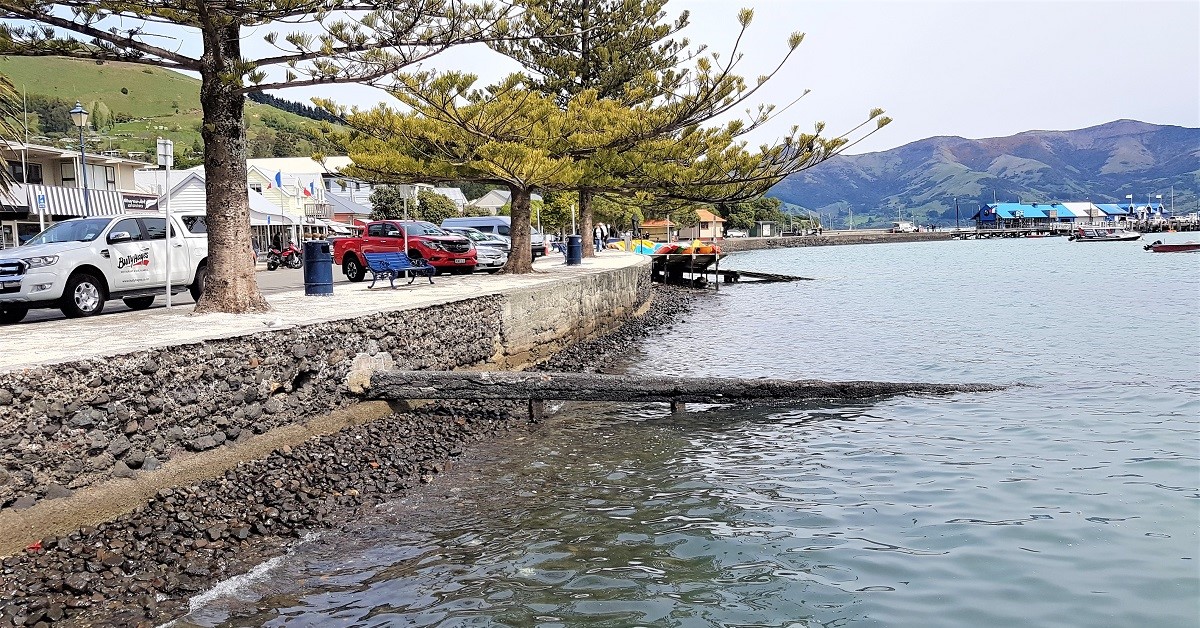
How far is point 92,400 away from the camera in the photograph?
21.2 feet

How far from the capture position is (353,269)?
2155 cm

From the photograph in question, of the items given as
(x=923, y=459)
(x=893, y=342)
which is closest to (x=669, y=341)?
(x=893, y=342)

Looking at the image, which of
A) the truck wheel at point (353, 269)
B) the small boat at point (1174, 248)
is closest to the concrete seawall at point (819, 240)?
the small boat at point (1174, 248)

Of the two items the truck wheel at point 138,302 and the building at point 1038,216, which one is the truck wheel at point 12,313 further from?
the building at point 1038,216

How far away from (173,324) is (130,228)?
4047 mm

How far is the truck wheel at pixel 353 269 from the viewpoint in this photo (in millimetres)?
21234

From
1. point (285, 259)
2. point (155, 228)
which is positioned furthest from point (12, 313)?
point (285, 259)

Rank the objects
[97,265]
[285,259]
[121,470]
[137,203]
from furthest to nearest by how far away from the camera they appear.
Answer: [137,203]
[285,259]
[97,265]
[121,470]

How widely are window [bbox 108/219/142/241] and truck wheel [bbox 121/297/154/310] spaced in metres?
1.29

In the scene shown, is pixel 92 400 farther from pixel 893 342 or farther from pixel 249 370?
pixel 893 342

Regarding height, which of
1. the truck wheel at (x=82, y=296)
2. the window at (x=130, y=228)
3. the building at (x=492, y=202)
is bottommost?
the truck wheel at (x=82, y=296)

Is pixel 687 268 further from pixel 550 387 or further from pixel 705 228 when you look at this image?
pixel 705 228

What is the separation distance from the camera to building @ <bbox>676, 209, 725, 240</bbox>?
10938 centimetres

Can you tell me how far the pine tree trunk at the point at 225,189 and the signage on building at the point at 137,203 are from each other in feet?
120
